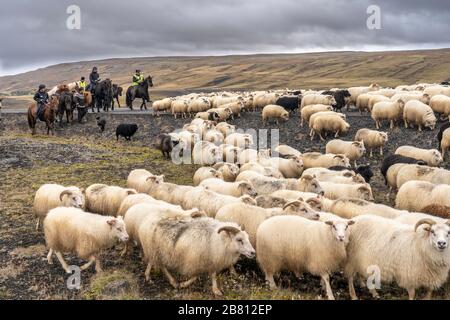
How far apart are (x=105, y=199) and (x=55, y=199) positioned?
1.23 m

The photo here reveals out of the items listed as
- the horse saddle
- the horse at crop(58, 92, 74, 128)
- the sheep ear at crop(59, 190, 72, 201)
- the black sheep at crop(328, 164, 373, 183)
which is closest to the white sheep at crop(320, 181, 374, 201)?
the black sheep at crop(328, 164, 373, 183)

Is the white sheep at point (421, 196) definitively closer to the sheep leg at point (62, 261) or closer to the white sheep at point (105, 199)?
the white sheep at point (105, 199)

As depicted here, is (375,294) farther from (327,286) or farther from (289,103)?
(289,103)

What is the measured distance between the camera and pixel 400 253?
7.35 meters

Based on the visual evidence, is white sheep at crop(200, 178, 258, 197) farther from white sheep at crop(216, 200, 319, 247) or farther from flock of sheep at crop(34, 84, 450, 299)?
white sheep at crop(216, 200, 319, 247)

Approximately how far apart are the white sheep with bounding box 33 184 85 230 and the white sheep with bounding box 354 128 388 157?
12.7 metres

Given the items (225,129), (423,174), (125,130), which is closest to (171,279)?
(423,174)

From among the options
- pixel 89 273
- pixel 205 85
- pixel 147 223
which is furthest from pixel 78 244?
pixel 205 85

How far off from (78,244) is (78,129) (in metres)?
19.9

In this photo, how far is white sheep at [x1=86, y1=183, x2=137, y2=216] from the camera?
443 inches

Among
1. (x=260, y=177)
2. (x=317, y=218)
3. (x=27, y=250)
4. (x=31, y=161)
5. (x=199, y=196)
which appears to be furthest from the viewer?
(x=31, y=161)

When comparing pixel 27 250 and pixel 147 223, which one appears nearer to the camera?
pixel 147 223
